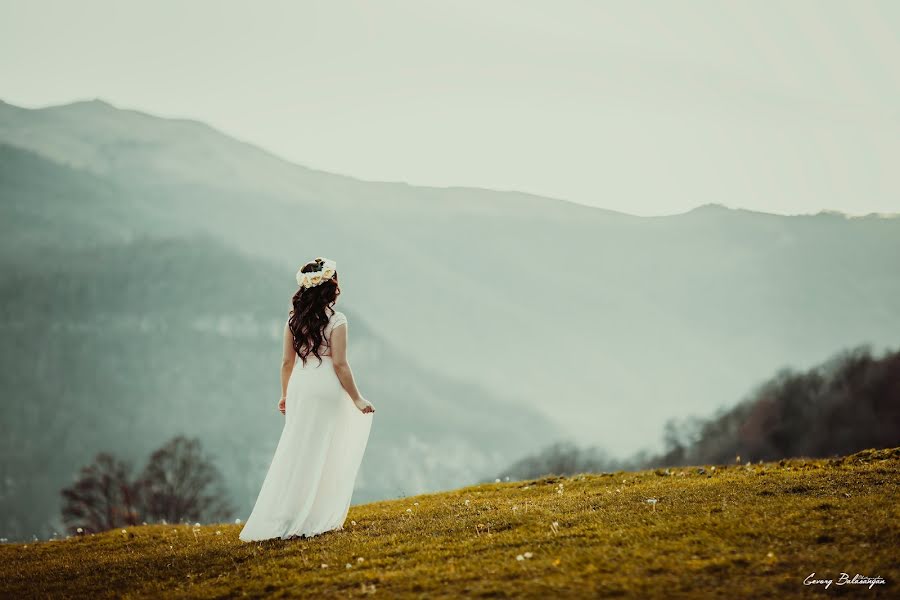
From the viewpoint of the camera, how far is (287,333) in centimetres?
1273

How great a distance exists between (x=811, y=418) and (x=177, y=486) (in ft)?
192

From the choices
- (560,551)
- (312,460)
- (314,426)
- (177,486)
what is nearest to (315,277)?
(314,426)

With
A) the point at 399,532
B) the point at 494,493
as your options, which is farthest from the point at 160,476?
the point at 399,532

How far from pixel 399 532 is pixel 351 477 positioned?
132 centimetres

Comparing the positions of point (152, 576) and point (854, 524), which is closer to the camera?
point (854, 524)

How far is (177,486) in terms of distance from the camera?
64.8 meters

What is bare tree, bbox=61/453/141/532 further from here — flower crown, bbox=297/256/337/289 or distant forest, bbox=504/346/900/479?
flower crown, bbox=297/256/337/289

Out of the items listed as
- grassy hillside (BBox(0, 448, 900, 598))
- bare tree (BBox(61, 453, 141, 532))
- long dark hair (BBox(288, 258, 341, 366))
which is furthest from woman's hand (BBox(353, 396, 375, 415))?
bare tree (BBox(61, 453, 141, 532))

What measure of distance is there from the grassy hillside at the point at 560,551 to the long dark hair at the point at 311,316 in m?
3.13

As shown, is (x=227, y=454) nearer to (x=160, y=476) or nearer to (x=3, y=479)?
(x=3, y=479)

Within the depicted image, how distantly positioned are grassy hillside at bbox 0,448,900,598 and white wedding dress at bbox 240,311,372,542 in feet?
1.47

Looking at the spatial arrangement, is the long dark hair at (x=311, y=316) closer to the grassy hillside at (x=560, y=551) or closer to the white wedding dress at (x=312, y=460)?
the white wedding dress at (x=312, y=460)

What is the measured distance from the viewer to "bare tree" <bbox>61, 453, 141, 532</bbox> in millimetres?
56344

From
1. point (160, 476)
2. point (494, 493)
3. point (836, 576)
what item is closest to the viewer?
point (836, 576)
